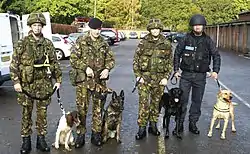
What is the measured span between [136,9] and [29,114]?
8974 cm

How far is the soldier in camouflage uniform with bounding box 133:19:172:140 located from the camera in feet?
21.4

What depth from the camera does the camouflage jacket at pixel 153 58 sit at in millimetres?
6535

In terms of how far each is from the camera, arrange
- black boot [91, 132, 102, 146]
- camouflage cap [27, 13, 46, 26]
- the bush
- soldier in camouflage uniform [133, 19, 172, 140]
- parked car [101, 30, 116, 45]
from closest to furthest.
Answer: camouflage cap [27, 13, 46, 26]
black boot [91, 132, 102, 146]
soldier in camouflage uniform [133, 19, 172, 140]
the bush
parked car [101, 30, 116, 45]

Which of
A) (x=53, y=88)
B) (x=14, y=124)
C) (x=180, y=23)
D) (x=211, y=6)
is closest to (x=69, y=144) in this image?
(x=53, y=88)

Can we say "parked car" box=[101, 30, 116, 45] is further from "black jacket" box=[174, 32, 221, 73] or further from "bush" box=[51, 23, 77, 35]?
"black jacket" box=[174, 32, 221, 73]

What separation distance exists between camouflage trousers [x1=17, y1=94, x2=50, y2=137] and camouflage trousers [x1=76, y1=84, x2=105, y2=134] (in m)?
0.50

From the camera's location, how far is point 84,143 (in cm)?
643

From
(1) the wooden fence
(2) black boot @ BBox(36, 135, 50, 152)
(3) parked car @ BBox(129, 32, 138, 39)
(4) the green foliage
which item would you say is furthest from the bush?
(2) black boot @ BBox(36, 135, 50, 152)

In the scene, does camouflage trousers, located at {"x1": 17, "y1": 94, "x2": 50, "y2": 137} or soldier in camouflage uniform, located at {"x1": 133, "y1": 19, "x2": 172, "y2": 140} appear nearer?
camouflage trousers, located at {"x1": 17, "y1": 94, "x2": 50, "y2": 137}

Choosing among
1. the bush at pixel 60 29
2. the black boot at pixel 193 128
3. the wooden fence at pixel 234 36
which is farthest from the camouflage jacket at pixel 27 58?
the bush at pixel 60 29

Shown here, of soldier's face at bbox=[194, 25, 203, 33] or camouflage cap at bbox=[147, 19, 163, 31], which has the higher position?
camouflage cap at bbox=[147, 19, 163, 31]

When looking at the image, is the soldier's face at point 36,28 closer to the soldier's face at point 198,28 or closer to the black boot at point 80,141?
the black boot at point 80,141

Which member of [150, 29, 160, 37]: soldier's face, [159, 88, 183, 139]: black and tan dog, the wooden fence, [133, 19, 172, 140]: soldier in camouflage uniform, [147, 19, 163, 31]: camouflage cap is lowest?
the wooden fence

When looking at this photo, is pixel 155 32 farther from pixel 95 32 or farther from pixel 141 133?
pixel 141 133
